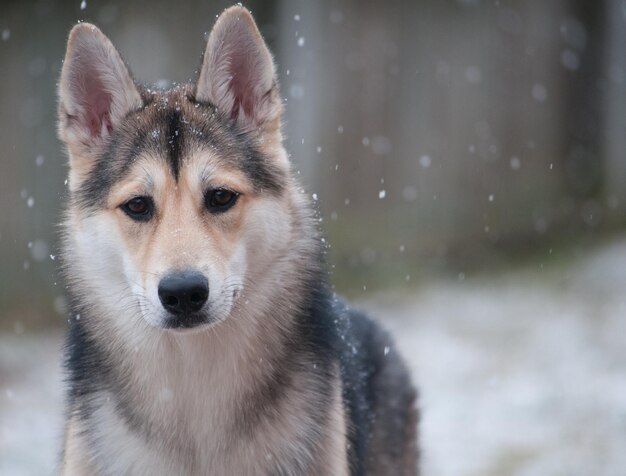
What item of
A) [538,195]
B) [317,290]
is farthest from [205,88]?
[538,195]

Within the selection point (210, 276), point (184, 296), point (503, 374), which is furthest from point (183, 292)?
point (503, 374)

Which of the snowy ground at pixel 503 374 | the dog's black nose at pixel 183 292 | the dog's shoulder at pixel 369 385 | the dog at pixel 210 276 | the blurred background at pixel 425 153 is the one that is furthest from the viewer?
the blurred background at pixel 425 153

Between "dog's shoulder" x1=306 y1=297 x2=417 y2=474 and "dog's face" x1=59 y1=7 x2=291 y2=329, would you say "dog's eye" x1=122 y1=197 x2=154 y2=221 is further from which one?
"dog's shoulder" x1=306 y1=297 x2=417 y2=474

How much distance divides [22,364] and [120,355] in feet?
16.6

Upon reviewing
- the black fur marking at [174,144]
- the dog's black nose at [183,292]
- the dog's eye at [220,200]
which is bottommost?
the dog's black nose at [183,292]

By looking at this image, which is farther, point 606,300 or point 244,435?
point 606,300

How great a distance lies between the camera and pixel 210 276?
3.27 m

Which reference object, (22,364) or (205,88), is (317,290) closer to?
(205,88)

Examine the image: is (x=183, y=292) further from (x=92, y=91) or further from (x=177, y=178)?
(x=92, y=91)

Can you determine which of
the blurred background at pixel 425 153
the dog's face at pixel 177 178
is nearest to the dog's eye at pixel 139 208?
the dog's face at pixel 177 178

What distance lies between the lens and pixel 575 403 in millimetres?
6977

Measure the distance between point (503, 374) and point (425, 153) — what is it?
10.3 feet

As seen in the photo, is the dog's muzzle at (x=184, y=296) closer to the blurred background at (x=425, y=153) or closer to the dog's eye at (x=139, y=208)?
the dog's eye at (x=139, y=208)

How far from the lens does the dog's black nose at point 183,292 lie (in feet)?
10.5
